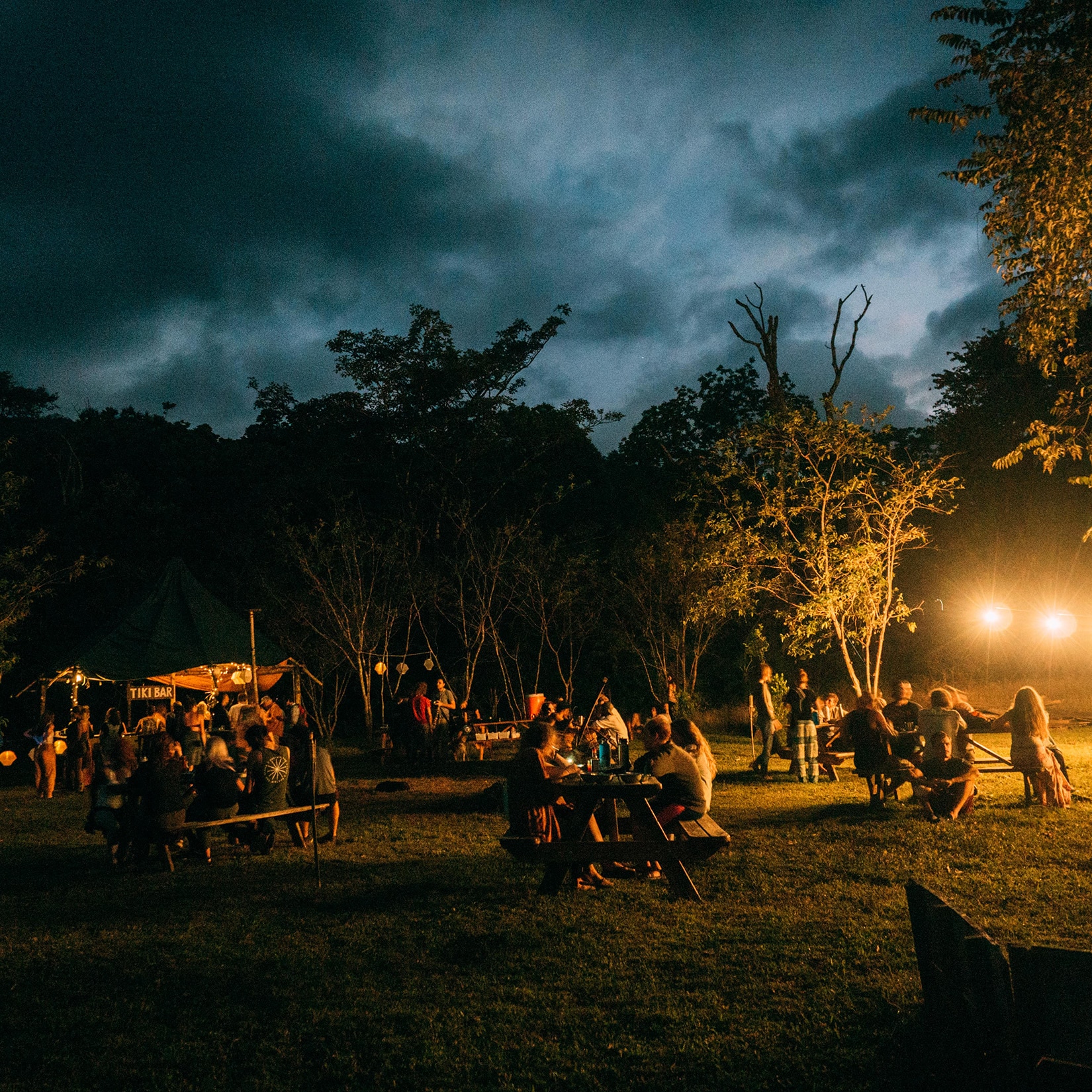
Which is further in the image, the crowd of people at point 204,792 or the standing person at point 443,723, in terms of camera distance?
the standing person at point 443,723

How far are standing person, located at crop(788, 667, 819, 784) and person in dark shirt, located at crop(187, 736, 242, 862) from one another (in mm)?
7423

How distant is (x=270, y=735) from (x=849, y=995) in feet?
21.4

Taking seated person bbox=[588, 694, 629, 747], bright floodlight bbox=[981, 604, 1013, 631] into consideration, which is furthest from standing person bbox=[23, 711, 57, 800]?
bright floodlight bbox=[981, 604, 1013, 631]

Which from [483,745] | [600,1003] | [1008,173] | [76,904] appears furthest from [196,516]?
[600,1003]

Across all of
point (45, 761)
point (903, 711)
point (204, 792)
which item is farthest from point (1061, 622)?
point (45, 761)

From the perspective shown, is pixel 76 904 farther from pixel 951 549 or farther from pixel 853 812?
pixel 951 549

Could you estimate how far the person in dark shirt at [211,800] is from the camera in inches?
342

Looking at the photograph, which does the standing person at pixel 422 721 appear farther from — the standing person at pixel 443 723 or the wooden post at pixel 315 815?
the wooden post at pixel 315 815

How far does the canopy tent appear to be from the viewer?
17.1 meters

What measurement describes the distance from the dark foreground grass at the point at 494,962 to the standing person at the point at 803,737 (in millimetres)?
3289

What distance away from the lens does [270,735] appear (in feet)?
30.9

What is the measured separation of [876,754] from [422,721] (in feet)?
27.5

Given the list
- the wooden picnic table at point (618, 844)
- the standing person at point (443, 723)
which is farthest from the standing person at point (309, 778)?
the standing person at point (443, 723)

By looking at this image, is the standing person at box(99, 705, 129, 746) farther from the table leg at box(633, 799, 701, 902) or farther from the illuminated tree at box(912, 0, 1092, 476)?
the illuminated tree at box(912, 0, 1092, 476)
